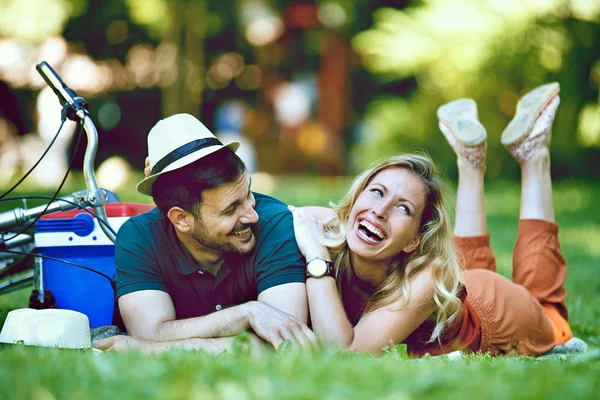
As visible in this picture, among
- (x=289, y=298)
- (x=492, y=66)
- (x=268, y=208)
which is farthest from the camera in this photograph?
(x=492, y=66)

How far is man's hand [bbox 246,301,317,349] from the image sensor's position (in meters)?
3.50

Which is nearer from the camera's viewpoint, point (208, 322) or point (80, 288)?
point (208, 322)

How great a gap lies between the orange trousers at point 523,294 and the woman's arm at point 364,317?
2.14 ft

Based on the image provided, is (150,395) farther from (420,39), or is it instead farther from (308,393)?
(420,39)

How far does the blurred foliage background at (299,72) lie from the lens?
44.5 feet

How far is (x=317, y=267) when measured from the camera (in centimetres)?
394

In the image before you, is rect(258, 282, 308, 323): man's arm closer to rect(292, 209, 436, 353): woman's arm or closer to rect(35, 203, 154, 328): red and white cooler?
rect(292, 209, 436, 353): woman's arm

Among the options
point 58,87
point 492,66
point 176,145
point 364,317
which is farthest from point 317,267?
point 492,66

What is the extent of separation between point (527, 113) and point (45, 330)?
3625mm

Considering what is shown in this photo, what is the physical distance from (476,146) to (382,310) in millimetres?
1831

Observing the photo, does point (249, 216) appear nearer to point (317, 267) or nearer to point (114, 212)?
point (317, 267)

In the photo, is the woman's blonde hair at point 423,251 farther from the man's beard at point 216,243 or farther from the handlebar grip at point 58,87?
the handlebar grip at point 58,87

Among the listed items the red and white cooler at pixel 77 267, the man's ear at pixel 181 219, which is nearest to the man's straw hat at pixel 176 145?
the man's ear at pixel 181 219

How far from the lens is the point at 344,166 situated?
62.4 ft
